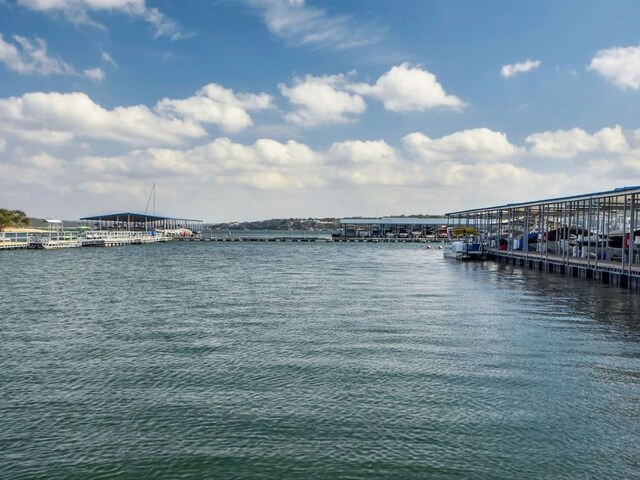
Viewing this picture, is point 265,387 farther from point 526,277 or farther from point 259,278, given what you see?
point 526,277

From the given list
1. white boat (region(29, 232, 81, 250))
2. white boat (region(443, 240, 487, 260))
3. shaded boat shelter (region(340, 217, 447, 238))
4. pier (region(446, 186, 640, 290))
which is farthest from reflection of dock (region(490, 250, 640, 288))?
shaded boat shelter (region(340, 217, 447, 238))

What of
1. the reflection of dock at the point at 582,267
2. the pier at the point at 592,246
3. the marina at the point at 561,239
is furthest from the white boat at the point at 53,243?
the reflection of dock at the point at 582,267

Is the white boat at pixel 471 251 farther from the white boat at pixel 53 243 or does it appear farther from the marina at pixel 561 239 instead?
the white boat at pixel 53 243

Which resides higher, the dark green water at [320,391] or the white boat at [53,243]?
the white boat at [53,243]

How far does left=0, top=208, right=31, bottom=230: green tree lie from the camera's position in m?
130

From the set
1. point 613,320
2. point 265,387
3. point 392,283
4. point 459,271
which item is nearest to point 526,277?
point 459,271

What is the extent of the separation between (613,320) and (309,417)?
19.2 meters

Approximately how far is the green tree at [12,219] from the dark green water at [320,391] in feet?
379

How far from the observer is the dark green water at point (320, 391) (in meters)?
10.8

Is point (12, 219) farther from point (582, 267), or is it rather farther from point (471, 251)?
point (582, 267)

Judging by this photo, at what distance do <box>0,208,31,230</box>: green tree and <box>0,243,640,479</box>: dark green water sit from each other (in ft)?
379

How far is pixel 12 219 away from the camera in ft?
451

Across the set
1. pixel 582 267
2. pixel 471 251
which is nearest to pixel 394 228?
pixel 471 251

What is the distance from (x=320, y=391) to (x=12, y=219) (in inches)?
5703
